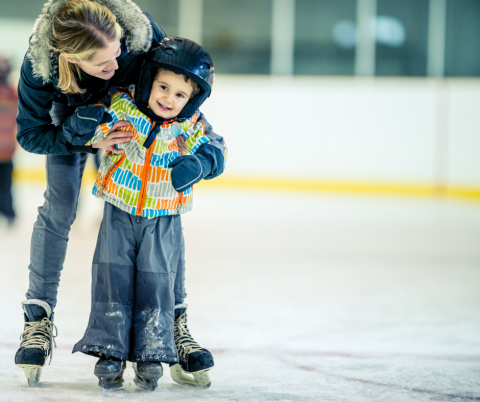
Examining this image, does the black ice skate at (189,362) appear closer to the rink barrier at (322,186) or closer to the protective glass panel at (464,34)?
the rink barrier at (322,186)

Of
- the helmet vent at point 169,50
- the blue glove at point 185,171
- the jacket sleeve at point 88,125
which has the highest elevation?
the helmet vent at point 169,50

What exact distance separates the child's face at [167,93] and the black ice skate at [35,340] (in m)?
0.61

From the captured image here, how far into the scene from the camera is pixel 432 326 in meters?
2.28

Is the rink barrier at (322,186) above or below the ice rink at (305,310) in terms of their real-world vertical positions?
above

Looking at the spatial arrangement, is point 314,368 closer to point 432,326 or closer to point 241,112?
point 432,326

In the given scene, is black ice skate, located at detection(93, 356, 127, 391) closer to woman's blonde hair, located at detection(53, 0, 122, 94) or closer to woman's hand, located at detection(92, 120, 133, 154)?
woman's hand, located at detection(92, 120, 133, 154)

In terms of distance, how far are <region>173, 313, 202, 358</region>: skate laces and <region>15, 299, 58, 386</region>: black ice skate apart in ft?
1.07

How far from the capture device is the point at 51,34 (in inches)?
58.0

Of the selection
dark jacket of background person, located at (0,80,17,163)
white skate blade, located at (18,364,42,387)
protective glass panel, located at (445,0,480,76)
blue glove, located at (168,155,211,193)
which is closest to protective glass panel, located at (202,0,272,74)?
protective glass panel, located at (445,0,480,76)

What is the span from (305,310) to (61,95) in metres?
1.35

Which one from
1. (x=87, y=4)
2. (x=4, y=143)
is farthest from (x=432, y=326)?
(x=4, y=143)

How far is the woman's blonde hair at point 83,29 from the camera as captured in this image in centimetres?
140

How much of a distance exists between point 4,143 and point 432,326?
3566 mm

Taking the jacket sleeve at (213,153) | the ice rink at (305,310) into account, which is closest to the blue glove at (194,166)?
the jacket sleeve at (213,153)
